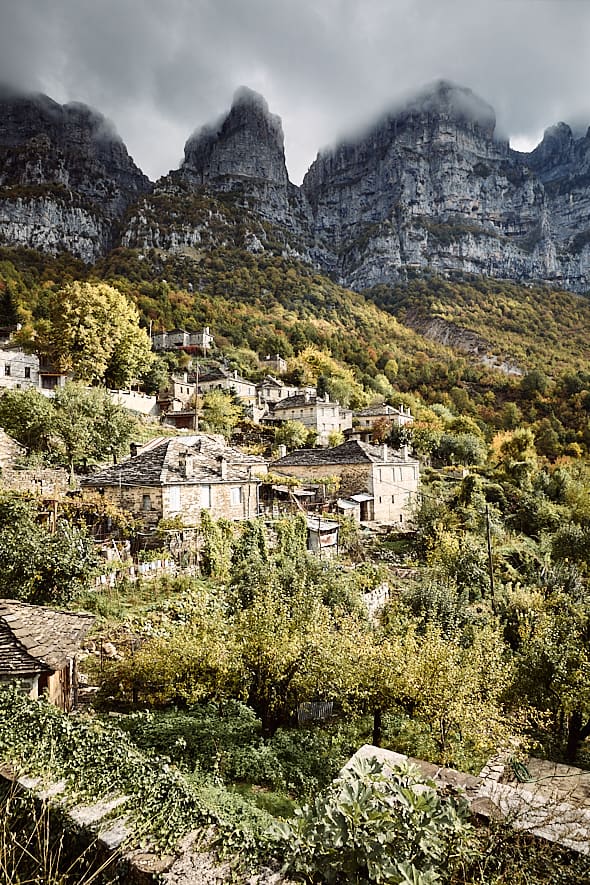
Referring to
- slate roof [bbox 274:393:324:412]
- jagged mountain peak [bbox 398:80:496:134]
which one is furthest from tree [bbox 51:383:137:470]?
jagged mountain peak [bbox 398:80:496:134]

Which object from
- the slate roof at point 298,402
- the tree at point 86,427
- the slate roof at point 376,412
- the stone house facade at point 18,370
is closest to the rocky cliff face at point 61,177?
the stone house facade at point 18,370

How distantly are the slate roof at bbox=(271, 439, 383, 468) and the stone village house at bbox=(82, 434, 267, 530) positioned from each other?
371 inches

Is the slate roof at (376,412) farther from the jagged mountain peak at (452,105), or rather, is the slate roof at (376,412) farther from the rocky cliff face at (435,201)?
the jagged mountain peak at (452,105)

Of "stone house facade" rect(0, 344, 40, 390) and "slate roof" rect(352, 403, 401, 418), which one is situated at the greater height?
"stone house facade" rect(0, 344, 40, 390)

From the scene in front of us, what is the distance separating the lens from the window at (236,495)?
73.0ft

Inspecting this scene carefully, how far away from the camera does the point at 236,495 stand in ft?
73.8

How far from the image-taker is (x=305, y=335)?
8375cm

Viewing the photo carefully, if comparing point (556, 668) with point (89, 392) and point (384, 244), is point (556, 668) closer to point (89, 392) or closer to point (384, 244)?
point (89, 392)

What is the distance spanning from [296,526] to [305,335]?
6602 centimetres

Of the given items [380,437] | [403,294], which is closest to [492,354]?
[403,294]

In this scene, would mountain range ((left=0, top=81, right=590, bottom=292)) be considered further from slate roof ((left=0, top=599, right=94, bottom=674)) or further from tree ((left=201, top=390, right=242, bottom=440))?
slate roof ((left=0, top=599, right=94, bottom=674))

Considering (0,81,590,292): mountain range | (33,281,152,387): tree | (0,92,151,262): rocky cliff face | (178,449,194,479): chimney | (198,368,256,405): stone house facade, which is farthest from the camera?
(0,81,590,292): mountain range

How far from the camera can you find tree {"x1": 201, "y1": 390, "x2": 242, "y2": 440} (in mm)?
43094

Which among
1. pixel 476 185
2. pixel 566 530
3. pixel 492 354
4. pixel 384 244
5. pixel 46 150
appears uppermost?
pixel 476 185
